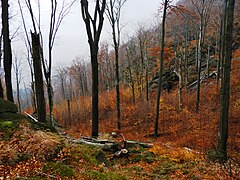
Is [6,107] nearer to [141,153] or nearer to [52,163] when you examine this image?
[52,163]

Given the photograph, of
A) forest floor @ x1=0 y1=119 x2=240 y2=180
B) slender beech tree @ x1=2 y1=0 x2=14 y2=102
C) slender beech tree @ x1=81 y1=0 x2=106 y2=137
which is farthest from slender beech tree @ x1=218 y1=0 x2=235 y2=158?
slender beech tree @ x1=2 y1=0 x2=14 y2=102

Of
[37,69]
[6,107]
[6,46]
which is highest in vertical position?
[6,46]

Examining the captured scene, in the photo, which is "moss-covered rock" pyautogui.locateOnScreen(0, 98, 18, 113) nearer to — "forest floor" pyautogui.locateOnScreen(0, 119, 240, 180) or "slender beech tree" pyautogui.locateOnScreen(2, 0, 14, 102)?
"forest floor" pyautogui.locateOnScreen(0, 119, 240, 180)

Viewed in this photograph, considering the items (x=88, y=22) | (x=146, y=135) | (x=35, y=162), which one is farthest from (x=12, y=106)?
(x=146, y=135)

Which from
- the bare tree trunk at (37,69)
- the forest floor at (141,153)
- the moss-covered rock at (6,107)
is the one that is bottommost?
the forest floor at (141,153)

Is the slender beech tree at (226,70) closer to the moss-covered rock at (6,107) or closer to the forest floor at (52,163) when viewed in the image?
the forest floor at (52,163)

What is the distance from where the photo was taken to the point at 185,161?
21.0 ft

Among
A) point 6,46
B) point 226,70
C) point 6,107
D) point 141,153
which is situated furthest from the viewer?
point 6,46

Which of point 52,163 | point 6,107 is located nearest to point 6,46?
point 6,107

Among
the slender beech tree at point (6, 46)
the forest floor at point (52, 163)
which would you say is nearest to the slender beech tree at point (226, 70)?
the forest floor at point (52, 163)

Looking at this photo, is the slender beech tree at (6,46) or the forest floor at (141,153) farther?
the slender beech tree at (6,46)

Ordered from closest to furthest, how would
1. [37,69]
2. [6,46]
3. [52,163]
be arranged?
[52,163], [37,69], [6,46]

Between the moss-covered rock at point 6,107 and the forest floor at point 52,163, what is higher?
the moss-covered rock at point 6,107

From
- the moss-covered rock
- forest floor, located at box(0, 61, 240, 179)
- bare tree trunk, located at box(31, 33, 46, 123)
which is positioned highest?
bare tree trunk, located at box(31, 33, 46, 123)
